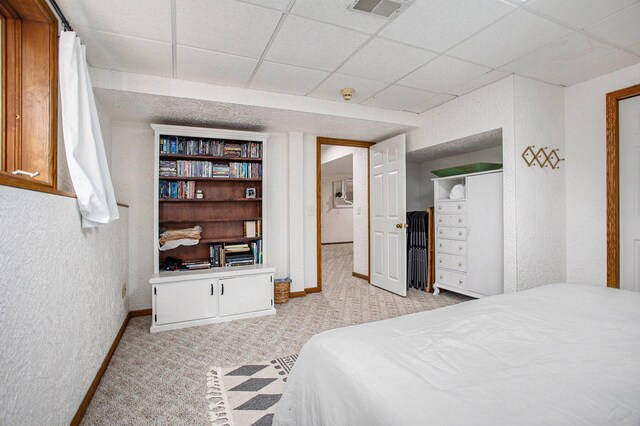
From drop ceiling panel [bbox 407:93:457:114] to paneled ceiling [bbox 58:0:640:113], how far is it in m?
0.33

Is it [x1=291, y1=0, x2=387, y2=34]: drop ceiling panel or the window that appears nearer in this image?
the window

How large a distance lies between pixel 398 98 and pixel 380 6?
164cm

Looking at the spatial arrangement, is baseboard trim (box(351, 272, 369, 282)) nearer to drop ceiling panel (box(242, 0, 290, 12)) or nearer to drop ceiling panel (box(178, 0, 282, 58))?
drop ceiling panel (box(178, 0, 282, 58))

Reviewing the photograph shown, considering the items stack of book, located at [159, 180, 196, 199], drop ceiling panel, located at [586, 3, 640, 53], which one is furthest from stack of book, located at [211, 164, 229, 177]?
drop ceiling panel, located at [586, 3, 640, 53]

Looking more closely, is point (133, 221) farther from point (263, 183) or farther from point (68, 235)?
point (68, 235)

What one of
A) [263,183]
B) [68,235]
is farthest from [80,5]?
[263,183]

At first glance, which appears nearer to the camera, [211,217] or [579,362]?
[579,362]

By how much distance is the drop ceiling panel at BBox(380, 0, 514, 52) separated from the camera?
1936mm

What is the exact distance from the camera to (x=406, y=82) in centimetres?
306

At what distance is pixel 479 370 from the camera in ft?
3.15

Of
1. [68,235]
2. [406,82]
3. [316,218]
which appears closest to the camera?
[68,235]

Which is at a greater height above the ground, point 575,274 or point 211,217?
point 211,217

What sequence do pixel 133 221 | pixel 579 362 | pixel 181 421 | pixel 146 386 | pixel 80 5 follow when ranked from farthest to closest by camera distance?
pixel 133 221 → pixel 146 386 → pixel 80 5 → pixel 181 421 → pixel 579 362

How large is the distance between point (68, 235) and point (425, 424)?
1757 millimetres
